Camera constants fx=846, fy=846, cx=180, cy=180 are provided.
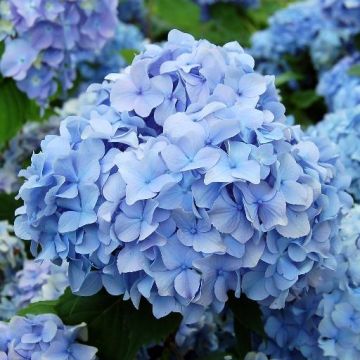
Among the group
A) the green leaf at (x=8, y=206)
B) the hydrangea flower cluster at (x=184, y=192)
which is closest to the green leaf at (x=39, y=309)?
the hydrangea flower cluster at (x=184, y=192)

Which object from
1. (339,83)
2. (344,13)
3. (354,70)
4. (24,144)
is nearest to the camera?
(24,144)

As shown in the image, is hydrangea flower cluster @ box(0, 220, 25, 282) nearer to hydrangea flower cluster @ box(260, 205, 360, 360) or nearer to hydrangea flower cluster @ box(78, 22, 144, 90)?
hydrangea flower cluster @ box(260, 205, 360, 360)

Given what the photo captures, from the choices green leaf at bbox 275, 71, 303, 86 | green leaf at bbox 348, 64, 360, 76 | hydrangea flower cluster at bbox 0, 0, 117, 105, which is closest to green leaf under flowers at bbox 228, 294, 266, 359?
hydrangea flower cluster at bbox 0, 0, 117, 105

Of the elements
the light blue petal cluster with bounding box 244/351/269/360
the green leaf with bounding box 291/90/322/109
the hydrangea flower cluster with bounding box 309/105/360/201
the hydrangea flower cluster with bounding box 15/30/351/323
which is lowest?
the green leaf with bounding box 291/90/322/109

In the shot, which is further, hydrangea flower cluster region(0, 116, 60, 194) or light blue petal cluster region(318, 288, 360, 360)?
hydrangea flower cluster region(0, 116, 60, 194)

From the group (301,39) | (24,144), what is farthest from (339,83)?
(24,144)

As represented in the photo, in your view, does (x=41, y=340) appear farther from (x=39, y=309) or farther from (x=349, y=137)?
(x=349, y=137)
